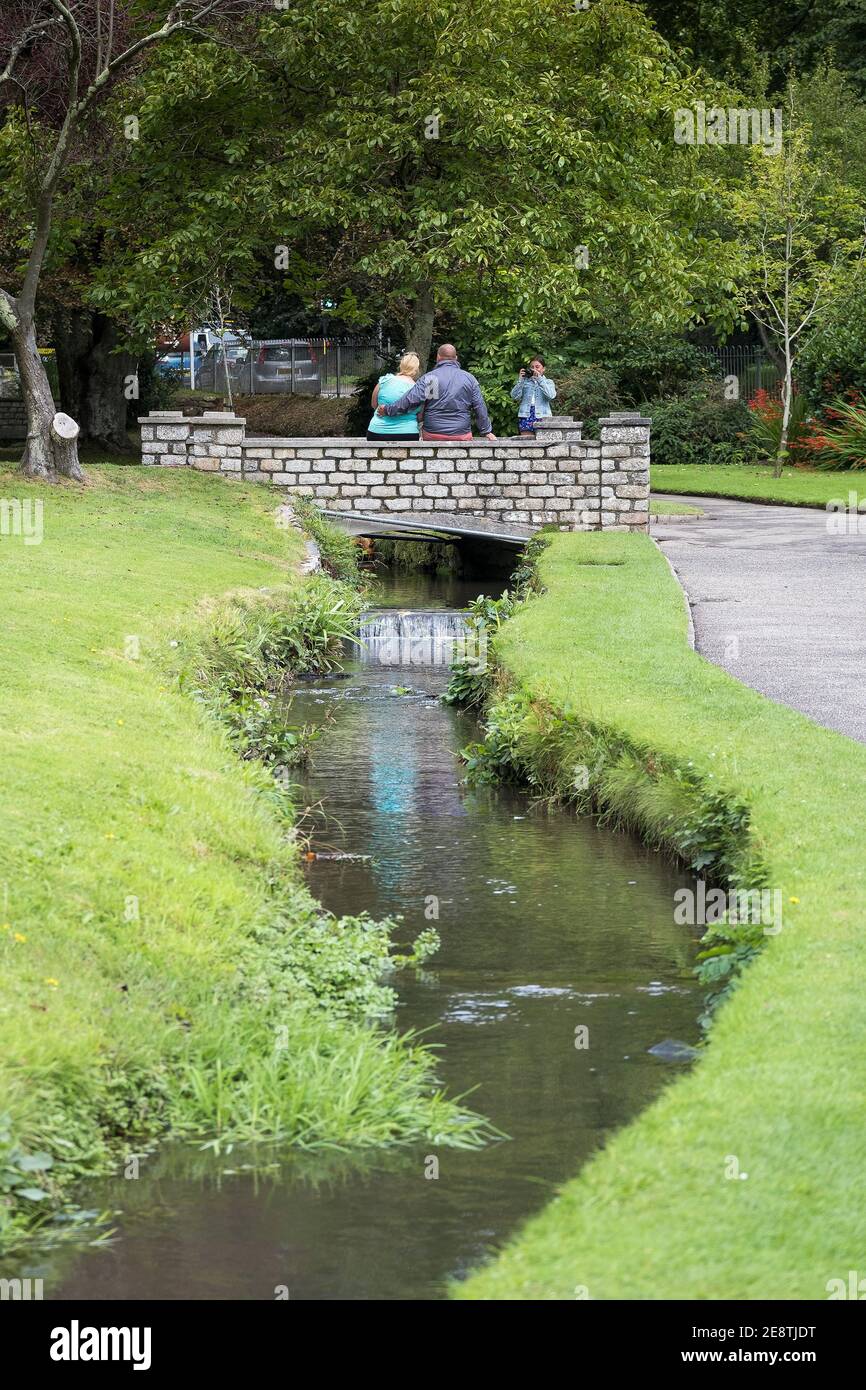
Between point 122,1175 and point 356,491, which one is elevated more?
point 356,491

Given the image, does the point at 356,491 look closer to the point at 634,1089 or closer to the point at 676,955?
the point at 676,955

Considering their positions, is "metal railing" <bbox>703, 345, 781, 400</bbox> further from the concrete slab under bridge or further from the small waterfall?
the small waterfall

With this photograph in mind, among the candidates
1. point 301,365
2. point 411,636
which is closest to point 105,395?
point 301,365

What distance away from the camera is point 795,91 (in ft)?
127

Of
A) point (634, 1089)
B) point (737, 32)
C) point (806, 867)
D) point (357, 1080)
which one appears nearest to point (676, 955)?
point (806, 867)

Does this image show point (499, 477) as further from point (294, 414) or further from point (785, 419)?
point (294, 414)

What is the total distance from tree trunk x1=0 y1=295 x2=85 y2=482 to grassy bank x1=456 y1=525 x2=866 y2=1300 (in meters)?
11.6

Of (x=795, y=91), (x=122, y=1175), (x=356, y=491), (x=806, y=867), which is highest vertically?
(x=795, y=91)

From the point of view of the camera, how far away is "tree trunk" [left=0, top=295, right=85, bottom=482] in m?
20.8

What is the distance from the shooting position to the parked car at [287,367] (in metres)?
52.5

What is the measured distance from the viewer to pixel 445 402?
22859mm

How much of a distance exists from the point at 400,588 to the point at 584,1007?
1527 centimetres
